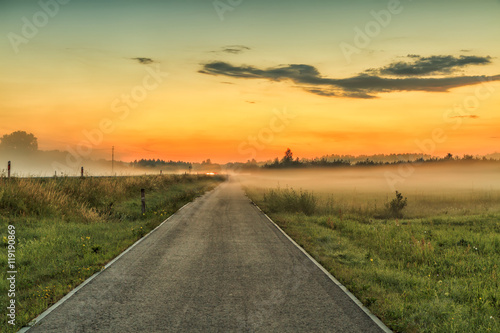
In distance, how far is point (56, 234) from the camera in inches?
477

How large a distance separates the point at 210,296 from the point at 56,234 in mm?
8104

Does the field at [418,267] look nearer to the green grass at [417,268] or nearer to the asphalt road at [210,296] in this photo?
the green grass at [417,268]

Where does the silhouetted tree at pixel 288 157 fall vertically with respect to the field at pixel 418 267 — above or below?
above

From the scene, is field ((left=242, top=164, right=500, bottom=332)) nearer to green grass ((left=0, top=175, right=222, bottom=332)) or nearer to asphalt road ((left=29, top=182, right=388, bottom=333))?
asphalt road ((left=29, top=182, right=388, bottom=333))

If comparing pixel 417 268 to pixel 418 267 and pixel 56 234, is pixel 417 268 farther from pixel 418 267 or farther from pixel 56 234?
pixel 56 234

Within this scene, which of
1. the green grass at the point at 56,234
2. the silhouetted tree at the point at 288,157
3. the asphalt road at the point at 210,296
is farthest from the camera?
the silhouetted tree at the point at 288,157

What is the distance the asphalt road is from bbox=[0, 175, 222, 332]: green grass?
60cm

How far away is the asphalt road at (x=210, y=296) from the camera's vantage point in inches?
209

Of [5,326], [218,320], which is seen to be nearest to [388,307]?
[218,320]

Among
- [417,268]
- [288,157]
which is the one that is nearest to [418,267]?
[417,268]

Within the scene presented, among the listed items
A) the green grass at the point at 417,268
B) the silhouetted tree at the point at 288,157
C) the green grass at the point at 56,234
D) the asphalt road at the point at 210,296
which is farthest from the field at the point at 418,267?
the silhouetted tree at the point at 288,157

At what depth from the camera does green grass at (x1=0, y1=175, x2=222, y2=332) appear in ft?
23.3

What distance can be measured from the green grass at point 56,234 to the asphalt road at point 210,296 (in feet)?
1.98

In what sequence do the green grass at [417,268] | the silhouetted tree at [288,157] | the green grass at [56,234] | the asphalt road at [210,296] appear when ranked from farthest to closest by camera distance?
the silhouetted tree at [288,157], the green grass at [56,234], the green grass at [417,268], the asphalt road at [210,296]
